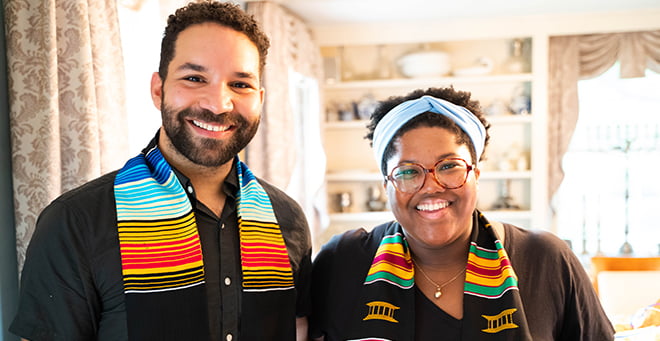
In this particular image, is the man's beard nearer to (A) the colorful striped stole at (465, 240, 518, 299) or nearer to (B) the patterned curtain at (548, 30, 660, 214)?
(A) the colorful striped stole at (465, 240, 518, 299)

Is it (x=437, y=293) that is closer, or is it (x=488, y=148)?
(x=437, y=293)

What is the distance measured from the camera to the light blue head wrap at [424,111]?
138cm

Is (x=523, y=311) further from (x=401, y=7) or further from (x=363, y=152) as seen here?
(x=363, y=152)

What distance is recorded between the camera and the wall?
4.86ft

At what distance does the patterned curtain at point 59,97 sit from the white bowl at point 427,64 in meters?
3.23

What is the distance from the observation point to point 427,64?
183 inches

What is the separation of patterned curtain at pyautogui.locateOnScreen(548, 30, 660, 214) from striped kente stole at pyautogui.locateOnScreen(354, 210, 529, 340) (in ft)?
11.8

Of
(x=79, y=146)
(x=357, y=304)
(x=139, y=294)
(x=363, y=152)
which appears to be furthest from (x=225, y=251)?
(x=363, y=152)

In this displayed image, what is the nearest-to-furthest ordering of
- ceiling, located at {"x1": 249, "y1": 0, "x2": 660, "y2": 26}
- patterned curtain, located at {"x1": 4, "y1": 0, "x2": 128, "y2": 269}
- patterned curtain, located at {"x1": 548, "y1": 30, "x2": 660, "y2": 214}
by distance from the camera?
patterned curtain, located at {"x1": 4, "y1": 0, "x2": 128, "y2": 269}, ceiling, located at {"x1": 249, "y1": 0, "x2": 660, "y2": 26}, patterned curtain, located at {"x1": 548, "y1": 30, "x2": 660, "y2": 214}

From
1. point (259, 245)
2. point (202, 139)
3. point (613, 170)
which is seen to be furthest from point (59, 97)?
point (613, 170)

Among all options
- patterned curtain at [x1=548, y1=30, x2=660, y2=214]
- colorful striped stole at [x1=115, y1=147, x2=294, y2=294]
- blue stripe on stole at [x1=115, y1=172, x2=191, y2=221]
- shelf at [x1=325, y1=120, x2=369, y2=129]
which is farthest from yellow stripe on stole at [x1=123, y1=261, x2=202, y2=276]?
patterned curtain at [x1=548, y1=30, x2=660, y2=214]

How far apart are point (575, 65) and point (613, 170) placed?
1050 mm

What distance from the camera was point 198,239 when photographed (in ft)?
4.15

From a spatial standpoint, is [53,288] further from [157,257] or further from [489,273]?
[489,273]
